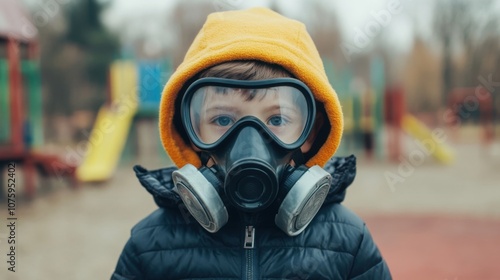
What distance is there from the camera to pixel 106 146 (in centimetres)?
1329

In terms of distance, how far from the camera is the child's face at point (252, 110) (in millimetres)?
1628

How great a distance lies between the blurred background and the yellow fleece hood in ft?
10.4

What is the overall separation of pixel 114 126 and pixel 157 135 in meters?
3.33

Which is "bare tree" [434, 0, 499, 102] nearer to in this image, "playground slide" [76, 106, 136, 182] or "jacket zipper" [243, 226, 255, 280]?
"playground slide" [76, 106, 136, 182]

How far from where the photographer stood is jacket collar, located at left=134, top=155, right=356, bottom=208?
1.70m

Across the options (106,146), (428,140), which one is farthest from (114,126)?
(428,140)

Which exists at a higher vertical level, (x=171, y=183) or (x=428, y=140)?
(x=428, y=140)

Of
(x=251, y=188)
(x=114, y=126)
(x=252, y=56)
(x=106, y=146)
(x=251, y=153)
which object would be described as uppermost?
(x=114, y=126)

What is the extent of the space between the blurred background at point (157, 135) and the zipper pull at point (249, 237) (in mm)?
3431

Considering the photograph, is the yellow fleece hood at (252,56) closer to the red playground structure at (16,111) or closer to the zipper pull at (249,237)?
the zipper pull at (249,237)

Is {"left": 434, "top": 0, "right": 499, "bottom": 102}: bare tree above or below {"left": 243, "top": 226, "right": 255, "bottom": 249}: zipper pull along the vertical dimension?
above

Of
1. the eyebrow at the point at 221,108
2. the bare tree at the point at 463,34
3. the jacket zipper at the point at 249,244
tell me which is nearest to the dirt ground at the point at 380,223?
the jacket zipper at the point at 249,244

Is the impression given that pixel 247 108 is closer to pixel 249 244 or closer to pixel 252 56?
pixel 252 56

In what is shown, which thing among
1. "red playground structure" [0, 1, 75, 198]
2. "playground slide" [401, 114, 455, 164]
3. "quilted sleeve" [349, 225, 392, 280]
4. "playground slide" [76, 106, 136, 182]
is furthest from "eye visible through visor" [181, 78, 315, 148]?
"playground slide" [401, 114, 455, 164]
